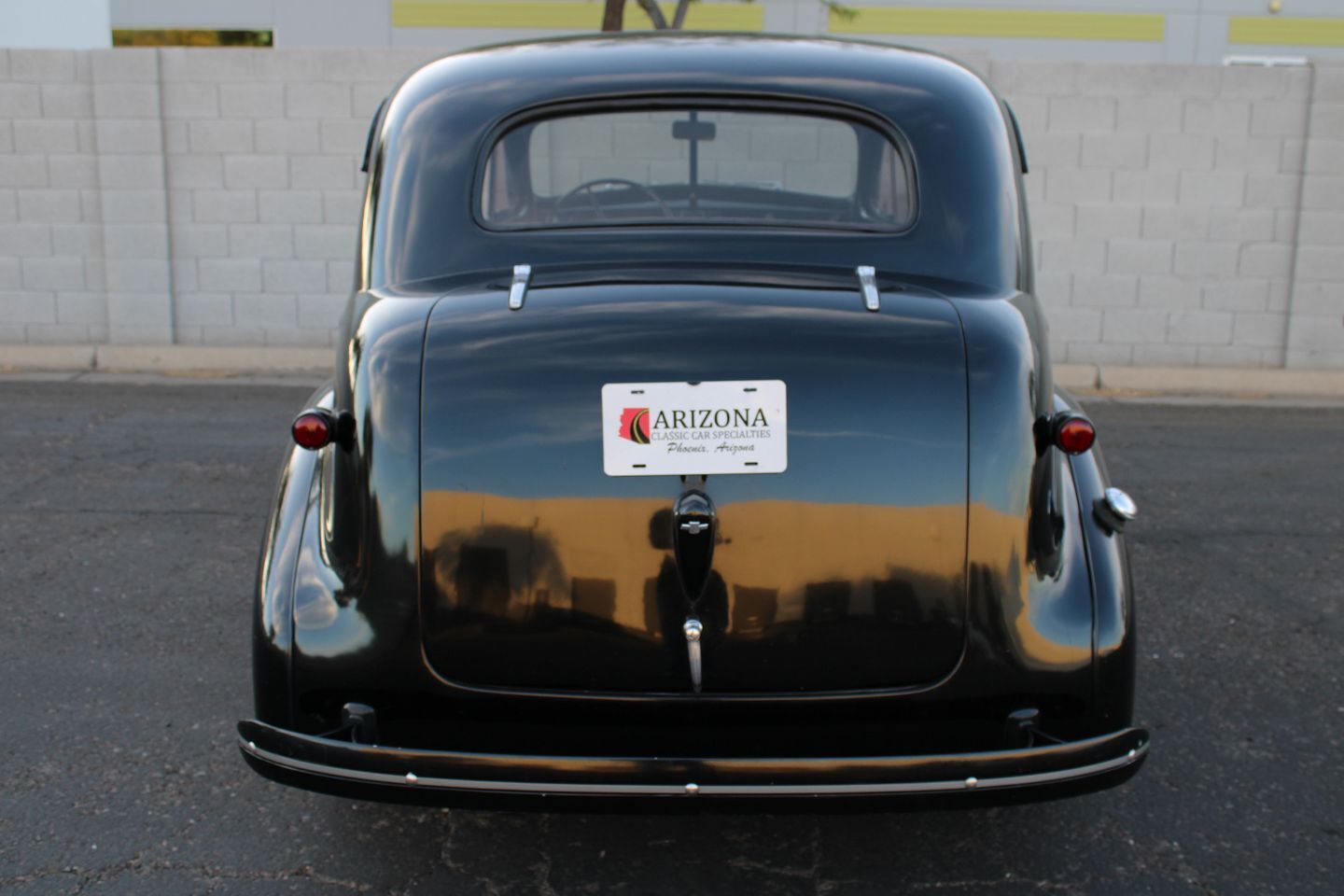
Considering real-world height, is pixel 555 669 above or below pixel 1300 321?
above

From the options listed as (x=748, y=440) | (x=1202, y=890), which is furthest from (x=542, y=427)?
(x=1202, y=890)

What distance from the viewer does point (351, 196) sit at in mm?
8953

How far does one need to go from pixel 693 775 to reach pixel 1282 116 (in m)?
8.12

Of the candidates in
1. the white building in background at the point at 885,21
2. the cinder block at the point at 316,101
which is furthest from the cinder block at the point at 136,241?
the white building in background at the point at 885,21

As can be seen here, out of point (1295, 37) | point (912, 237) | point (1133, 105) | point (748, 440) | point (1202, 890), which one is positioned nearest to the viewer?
point (748, 440)

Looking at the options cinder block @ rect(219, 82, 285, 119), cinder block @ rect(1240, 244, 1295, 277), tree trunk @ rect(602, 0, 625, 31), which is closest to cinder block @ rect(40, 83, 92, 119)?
cinder block @ rect(219, 82, 285, 119)

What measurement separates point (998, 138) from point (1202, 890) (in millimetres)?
1683

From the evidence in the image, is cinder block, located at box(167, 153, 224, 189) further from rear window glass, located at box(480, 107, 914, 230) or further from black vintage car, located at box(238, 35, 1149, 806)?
black vintage car, located at box(238, 35, 1149, 806)

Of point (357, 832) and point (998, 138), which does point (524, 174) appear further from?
point (357, 832)

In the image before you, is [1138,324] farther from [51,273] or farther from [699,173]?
[51,273]

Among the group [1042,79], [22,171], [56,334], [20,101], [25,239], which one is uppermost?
A: [1042,79]

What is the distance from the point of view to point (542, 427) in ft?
7.45

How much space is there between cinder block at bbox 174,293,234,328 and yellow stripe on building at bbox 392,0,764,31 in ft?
39.3

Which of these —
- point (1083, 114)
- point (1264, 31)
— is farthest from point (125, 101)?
point (1264, 31)
